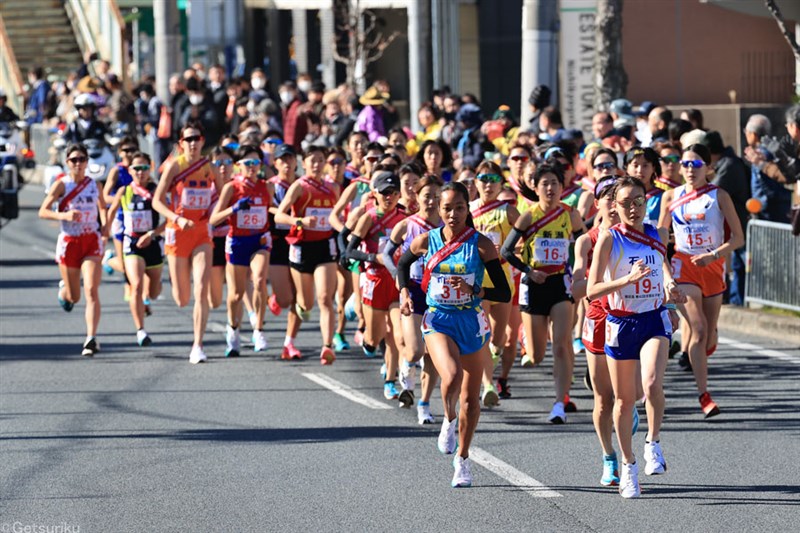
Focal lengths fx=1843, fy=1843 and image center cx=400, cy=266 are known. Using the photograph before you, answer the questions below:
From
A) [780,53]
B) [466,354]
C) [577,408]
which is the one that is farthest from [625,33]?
[466,354]

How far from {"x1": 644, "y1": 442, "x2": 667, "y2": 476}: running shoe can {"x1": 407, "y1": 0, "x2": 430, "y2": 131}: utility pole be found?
16416mm

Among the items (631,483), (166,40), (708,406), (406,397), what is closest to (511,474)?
(631,483)

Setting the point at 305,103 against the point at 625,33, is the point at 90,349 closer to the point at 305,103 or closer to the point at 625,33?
the point at 305,103

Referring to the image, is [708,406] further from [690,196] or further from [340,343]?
[340,343]

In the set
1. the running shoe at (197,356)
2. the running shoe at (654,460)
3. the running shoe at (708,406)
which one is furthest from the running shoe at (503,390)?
the running shoe at (654,460)

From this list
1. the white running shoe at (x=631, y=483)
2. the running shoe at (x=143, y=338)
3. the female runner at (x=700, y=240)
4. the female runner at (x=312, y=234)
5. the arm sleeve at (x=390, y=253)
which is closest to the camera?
the white running shoe at (x=631, y=483)

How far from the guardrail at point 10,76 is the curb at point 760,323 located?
88.3 feet

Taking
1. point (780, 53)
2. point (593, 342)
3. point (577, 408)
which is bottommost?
point (577, 408)

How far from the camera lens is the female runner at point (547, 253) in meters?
13.0

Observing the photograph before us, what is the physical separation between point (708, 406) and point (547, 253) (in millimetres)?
1570

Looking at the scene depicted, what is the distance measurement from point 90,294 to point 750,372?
5.85 metres

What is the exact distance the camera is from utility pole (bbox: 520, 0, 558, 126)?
70.3 ft

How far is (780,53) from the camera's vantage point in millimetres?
30875

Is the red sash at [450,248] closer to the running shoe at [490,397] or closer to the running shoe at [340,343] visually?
the running shoe at [490,397]
